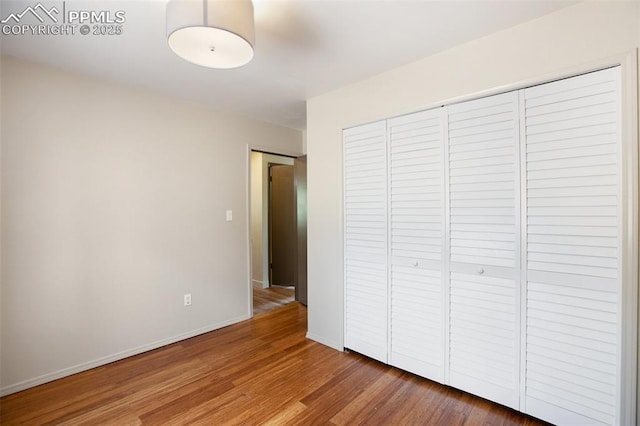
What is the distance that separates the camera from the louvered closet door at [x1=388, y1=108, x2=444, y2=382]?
6.73 feet

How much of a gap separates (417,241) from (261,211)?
10.3 feet

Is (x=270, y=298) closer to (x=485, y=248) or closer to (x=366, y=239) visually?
(x=366, y=239)

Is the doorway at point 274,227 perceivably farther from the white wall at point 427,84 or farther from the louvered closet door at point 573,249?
the louvered closet door at point 573,249

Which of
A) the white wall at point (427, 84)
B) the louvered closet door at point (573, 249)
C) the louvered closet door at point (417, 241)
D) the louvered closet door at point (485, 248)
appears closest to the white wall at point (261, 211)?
the white wall at point (427, 84)

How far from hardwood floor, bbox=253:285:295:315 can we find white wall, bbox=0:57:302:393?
1.81ft

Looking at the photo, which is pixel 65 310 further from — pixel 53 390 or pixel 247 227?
pixel 247 227

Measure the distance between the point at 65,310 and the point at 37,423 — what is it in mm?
740

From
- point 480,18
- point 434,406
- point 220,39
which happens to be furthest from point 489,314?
point 220,39

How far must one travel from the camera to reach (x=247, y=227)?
3.38 metres

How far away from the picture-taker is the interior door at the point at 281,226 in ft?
14.9

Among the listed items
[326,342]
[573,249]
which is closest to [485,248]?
[573,249]

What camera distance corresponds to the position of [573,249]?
5.16ft

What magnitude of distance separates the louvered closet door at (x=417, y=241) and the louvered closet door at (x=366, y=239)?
8 centimetres

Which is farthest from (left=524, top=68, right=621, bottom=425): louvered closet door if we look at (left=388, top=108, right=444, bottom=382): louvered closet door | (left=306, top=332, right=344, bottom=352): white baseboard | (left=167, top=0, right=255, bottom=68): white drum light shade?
(left=167, top=0, right=255, bottom=68): white drum light shade
